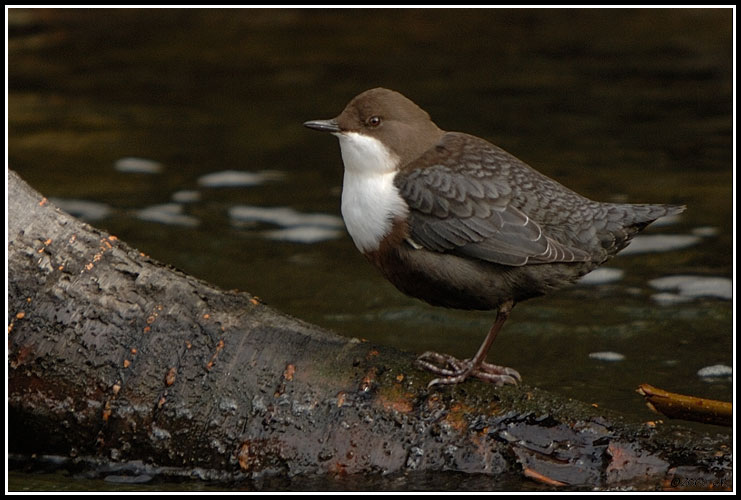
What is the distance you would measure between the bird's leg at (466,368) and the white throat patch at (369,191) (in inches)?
19.3

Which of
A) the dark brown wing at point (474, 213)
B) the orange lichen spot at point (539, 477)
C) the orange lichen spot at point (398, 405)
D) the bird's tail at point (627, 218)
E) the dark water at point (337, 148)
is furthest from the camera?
the dark water at point (337, 148)

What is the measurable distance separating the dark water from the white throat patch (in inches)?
56.1

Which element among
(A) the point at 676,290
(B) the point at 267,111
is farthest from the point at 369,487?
(B) the point at 267,111

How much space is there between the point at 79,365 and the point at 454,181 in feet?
4.87

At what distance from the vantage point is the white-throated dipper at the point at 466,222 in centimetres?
357

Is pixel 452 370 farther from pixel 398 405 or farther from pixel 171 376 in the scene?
pixel 171 376

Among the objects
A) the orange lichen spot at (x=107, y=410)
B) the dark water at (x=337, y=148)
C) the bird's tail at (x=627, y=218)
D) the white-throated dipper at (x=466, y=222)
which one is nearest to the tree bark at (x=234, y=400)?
the orange lichen spot at (x=107, y=410)

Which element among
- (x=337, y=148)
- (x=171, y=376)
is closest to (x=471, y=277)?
(x=171, y=376)

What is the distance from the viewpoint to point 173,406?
11.0ft

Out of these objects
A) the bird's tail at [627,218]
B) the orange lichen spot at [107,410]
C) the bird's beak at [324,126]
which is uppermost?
the bird's beak at [324,126]

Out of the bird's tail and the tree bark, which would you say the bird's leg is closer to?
the tree bark

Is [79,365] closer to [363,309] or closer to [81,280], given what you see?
[81,280]

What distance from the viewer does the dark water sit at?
5418 mm

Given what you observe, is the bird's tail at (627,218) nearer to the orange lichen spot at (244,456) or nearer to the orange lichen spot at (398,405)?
the orange lichen spot at (398,405)
